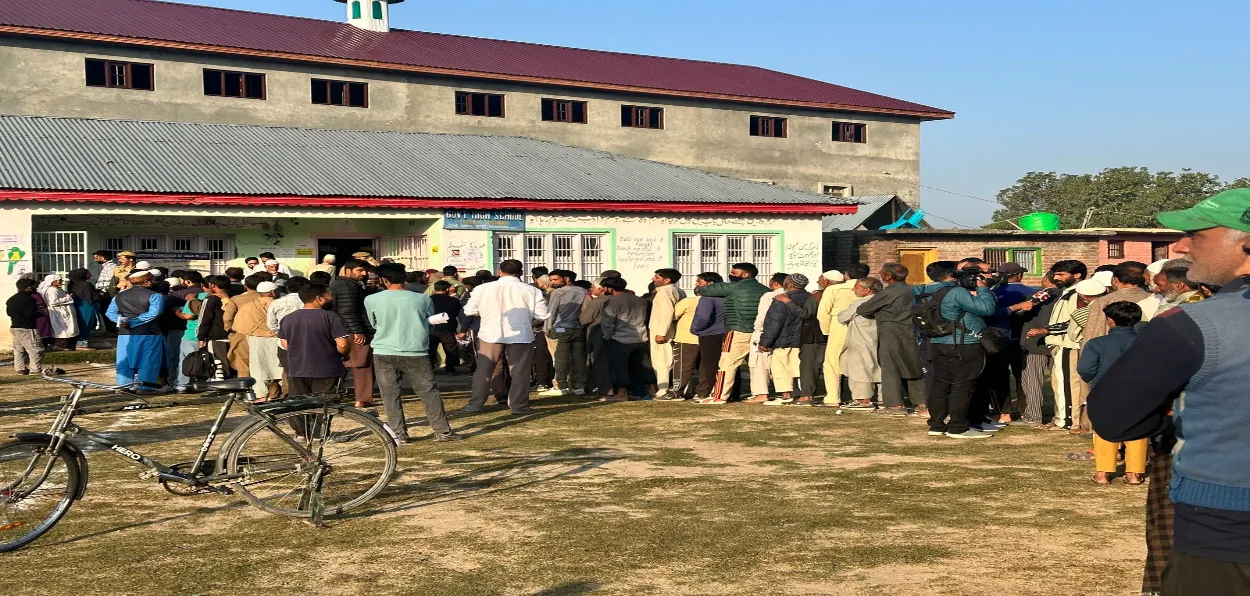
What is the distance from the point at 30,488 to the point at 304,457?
1.59 metres

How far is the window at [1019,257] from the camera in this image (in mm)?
33312

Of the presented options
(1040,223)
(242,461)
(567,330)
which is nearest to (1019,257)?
(1040,223)

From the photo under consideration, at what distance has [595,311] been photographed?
15766 millimetres

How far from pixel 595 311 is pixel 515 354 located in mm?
2822

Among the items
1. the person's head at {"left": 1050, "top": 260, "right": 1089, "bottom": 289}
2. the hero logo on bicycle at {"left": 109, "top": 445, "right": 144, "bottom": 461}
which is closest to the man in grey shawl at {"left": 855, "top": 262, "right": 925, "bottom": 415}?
the person's head at {"left": 1050, "top": 260, "right": 1089, "bottom": 289}

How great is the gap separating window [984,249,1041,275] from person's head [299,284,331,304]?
2537 cm

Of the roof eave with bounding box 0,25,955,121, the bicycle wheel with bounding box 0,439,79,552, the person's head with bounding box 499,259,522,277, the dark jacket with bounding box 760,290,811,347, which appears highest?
the roof eave with bounding box 0,25,955,121

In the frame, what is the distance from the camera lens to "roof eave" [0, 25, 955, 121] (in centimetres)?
3006

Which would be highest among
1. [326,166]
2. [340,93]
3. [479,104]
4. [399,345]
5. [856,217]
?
[340,93]

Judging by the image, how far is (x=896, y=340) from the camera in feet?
44.6

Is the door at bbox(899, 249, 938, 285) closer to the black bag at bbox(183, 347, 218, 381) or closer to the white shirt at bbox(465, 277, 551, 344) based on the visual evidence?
the white shirt at bbox(465, 277, 551, 344)

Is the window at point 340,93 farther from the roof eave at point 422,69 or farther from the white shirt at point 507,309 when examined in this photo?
the white shirt at point 507,309

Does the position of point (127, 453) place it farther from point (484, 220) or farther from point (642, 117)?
point (642, 117)

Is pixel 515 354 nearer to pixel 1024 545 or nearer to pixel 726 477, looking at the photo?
pixel 726 477
